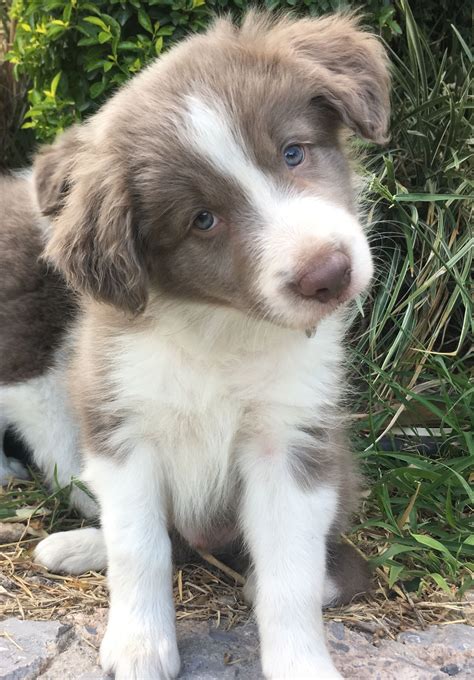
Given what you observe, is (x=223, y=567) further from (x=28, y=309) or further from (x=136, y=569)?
(x=28, y=309)

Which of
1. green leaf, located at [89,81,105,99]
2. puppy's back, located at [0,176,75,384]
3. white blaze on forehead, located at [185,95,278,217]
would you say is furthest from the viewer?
green leaf, located at [89,81,105,99]

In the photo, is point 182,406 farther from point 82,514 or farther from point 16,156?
point 16,156

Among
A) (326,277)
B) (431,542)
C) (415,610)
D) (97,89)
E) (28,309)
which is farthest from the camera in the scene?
(97,89)

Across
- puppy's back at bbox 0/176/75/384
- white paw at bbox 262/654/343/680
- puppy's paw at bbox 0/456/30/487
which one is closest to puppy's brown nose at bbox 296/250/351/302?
white paw at bbox 262/654/343/680

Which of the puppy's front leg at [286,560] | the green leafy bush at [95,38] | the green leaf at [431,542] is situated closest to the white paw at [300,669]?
the puppy's front leg at [286,560]

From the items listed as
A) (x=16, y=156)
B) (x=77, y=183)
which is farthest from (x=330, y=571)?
(x=16, y=156)

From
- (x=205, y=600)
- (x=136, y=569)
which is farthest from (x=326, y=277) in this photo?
(x=205, y=600)

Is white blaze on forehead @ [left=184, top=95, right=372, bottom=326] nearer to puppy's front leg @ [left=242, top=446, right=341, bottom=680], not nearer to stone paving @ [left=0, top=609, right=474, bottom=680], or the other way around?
puppy's front leg @ [left=242, top=446, right=341, bottom=680]

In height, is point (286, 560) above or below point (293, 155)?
below
